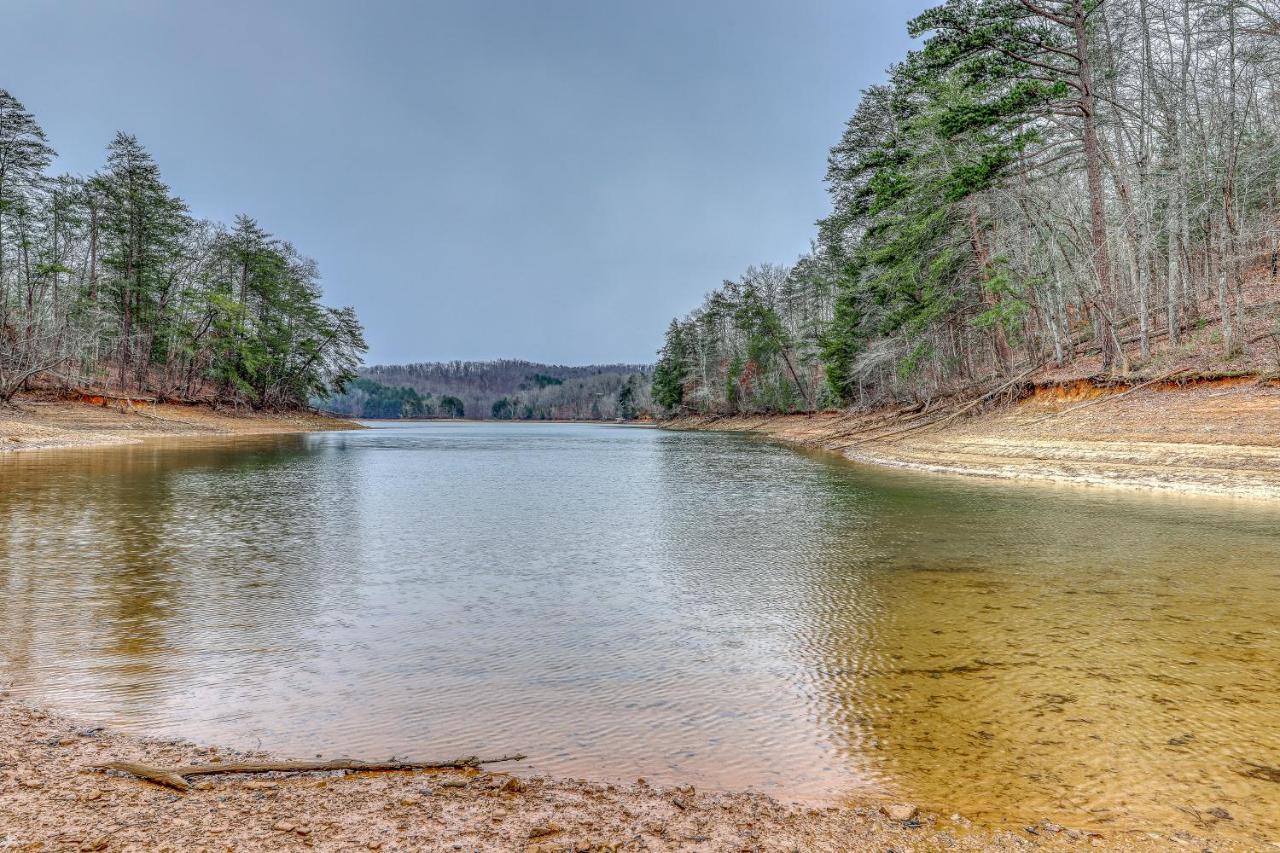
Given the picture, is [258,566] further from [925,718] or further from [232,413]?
[232,413]

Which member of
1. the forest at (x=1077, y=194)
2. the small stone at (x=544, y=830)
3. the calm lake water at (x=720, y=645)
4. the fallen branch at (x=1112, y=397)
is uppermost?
the forest at (x=1077, y=194)

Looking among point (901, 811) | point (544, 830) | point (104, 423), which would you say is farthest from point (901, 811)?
point (104, 423)

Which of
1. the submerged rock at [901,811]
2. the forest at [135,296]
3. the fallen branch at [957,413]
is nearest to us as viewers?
the submerged rock at [901,811]

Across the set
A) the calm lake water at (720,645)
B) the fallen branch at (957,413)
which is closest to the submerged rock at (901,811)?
the calm lake water at (720,645)

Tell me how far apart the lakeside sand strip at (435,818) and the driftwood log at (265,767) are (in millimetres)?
53

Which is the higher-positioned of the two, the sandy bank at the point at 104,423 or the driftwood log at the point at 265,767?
the sandy bank at the point at 104,423

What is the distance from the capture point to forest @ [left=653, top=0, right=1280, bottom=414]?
758 inches

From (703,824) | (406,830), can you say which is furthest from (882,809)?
(406,830)

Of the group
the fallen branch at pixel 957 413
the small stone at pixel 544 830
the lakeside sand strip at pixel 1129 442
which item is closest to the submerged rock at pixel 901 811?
the small stone at pixel 544 830

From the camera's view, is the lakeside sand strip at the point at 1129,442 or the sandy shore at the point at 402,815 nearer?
the sandy shore at the point at 402,815

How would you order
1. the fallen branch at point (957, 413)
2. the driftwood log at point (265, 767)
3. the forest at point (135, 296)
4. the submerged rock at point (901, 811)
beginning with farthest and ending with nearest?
1. the forest at point (135, 296)
2. the fallen branch at point (957, 413)
3. the driftwood log at point (265, 767)
4. the submerged rock at point (901, 811)

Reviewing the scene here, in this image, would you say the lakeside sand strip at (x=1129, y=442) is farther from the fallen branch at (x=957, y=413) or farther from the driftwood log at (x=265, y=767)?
the driftwood log at (x=265, y=767)

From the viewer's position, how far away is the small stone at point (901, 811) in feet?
9.40

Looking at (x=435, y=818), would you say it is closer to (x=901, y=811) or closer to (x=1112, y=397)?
(x=901, y=811)
